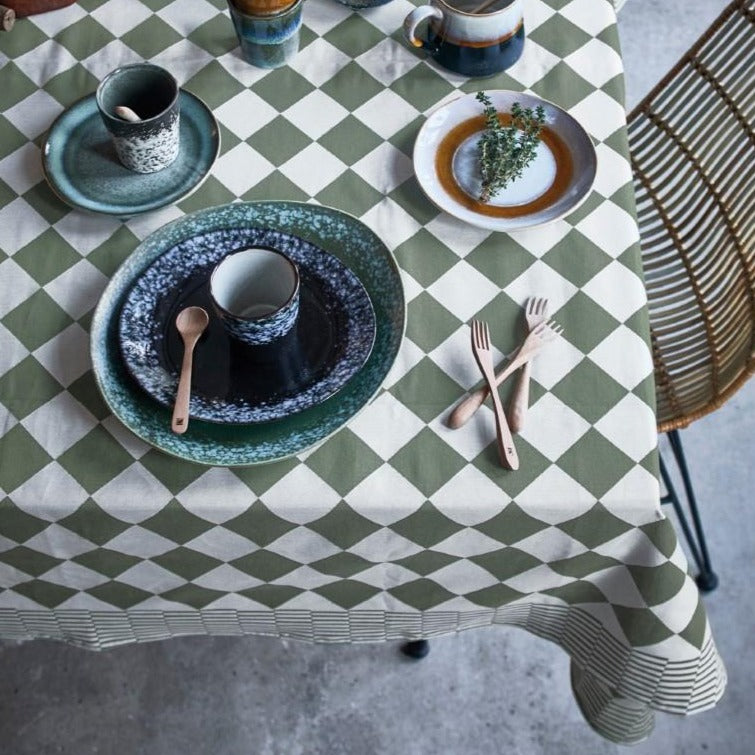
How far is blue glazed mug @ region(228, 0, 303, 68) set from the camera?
3.37ft

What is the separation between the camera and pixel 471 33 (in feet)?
3.38

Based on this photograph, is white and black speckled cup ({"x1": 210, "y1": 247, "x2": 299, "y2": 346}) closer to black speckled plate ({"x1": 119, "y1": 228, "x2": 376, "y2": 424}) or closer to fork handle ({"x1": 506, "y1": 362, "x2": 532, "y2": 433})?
black speckled plate ({"x1": 119, "y1": 228, "x2": 376, "y2": 424})

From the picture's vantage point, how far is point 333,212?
3.15 feet

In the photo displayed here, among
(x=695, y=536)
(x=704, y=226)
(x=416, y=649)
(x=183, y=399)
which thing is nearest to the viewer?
(x=183, y=399)

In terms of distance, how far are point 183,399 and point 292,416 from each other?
0.10 metres

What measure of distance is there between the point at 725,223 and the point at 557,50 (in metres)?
0.32

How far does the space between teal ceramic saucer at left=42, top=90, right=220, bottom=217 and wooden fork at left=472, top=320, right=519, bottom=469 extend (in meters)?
0.34

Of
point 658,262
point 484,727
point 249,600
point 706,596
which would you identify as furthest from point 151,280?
point 706,596

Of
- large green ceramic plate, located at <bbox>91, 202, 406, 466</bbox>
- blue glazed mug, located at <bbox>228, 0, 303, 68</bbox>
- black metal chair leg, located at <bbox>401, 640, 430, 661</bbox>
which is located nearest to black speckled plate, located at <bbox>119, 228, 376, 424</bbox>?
large green ceramic plate, located at <bbox>91, 202, 406, 466</bbox>

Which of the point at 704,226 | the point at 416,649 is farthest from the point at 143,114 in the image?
the point at 416,649

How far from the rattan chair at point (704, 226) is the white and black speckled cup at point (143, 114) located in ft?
2.21

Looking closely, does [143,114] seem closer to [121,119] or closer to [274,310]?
[121,119]

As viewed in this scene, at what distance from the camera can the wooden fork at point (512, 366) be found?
34.3 inches

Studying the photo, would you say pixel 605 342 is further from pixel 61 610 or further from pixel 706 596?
pixel 706 596
